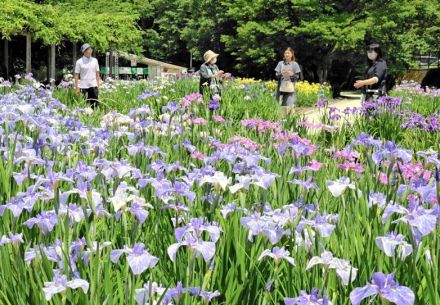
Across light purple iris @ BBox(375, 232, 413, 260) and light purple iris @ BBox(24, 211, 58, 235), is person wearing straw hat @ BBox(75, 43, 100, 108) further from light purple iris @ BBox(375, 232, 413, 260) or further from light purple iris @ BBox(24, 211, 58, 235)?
light purple iris @ BBox(375, 232, 413, 260)

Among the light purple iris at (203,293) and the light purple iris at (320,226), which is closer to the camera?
the light purple iris at (203,293)

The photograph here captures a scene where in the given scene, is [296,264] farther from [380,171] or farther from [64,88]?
[64,88]

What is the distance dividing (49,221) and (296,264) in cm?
72

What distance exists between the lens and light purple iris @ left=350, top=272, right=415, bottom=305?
3.70 feet

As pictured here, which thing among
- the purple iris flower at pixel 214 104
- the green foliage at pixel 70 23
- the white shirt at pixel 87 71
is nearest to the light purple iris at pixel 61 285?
the purple iris flower at pixel 214 104

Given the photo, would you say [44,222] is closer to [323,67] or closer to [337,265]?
[337,265]

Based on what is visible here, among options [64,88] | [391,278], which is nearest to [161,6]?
[64,88]

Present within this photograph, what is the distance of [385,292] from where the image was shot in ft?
3.75

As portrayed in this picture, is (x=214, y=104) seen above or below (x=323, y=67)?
above

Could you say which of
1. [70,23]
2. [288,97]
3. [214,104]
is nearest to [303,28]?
[70,23]

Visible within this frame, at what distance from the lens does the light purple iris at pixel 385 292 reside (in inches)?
44.4

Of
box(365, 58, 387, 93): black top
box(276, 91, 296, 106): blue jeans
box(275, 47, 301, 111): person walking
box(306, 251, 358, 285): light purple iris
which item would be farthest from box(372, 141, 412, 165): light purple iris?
box(276, 91, 296, 106): blue jeans

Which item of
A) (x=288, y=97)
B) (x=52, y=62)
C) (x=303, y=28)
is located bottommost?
(x=52, y=62)

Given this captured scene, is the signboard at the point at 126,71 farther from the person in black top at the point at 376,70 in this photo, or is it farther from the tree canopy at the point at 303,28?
the person in black top at the point at 376,70
